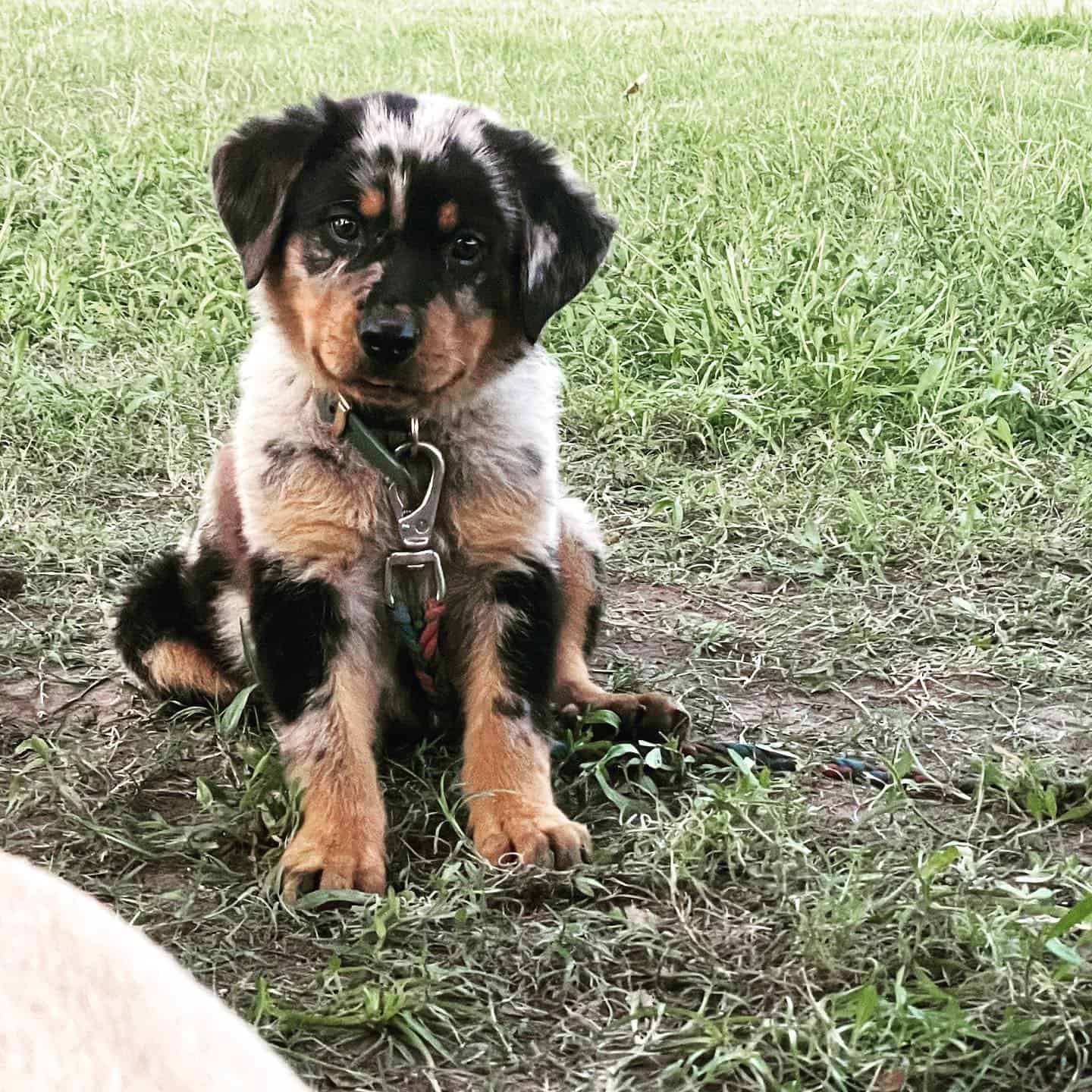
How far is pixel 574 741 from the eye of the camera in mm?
2941

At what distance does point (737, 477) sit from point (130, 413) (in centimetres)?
203

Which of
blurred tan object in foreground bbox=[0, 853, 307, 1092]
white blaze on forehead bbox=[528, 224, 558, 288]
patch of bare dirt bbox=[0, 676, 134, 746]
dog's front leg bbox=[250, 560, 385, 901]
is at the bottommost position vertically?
patch of bare dirt bbox=[0, 676, 134, 746]

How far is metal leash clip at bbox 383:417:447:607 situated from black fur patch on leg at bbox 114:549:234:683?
0.49 metres

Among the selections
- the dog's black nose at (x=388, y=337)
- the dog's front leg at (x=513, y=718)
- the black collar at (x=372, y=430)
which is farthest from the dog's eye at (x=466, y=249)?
the dog's front leg at (x=513, y=718)

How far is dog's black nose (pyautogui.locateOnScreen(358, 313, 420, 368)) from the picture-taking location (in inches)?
99.0

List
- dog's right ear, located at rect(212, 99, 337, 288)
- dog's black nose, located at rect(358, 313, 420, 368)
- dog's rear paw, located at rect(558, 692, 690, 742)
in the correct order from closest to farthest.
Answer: dog's black nose, located at rect(358, 313, 420, 368), dog's right ear, located at rect(212, 99, 337, 288), dog's rear paw, located at rect(558, 692, 690, 742)

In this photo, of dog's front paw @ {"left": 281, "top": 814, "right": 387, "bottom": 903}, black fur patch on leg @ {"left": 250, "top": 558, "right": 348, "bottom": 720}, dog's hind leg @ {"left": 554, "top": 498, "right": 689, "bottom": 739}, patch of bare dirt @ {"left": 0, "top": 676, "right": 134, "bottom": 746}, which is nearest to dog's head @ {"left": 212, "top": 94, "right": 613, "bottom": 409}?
black fur patch on leg @ {"left": 250, "top": 558, "right": 348, "bottom": 720}

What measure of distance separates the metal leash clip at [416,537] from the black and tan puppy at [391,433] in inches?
1.0

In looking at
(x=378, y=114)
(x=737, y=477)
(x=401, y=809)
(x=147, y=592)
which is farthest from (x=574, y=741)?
(x=737, y=477)

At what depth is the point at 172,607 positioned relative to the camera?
320 centimetres

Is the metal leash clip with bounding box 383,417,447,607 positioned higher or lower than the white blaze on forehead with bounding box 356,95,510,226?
lower

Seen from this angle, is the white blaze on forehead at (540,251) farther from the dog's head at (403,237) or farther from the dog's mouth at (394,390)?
the dog's mouth at (394,390)

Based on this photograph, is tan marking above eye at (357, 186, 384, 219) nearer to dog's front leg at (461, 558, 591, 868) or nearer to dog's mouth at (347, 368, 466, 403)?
dog's mouth at (347, 368, 466, 403)

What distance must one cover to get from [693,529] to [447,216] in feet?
5.93
